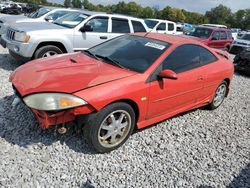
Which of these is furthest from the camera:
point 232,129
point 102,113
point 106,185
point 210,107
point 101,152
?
point 210,107

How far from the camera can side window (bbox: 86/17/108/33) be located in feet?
23.0

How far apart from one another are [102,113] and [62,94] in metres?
0.53

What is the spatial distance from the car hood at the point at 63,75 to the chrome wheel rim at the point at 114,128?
0.48 m

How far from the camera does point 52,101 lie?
2.91 metres

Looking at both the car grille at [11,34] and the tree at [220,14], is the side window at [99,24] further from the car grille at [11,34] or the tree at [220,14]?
the tree at [220,14]

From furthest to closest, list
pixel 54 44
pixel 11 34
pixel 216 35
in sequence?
1. pixel 216 35
2. pixel 54 44
3. pixel 11 34

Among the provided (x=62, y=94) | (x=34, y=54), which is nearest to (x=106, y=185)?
(x=62, y=94)

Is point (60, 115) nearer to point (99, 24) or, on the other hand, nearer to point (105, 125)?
point (105, 125)

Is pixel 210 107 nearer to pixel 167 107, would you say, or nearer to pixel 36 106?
pixel 167 107

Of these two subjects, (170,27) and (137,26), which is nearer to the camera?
(137,26)

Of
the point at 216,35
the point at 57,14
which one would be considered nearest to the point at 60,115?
the point at 57,14

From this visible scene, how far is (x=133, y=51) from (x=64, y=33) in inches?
122

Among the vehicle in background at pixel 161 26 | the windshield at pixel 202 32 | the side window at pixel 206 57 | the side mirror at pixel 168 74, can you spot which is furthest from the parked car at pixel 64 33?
the windshield at pixel 202 32

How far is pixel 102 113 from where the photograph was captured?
3078 millimetres
